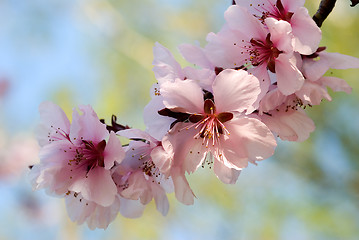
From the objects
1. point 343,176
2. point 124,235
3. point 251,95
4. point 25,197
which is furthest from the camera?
point 25,197

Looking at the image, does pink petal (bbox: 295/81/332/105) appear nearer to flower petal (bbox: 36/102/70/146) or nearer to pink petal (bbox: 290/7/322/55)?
pink petal (bbox: 290/7/322/55)

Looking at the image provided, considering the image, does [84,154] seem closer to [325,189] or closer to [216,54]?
[216,54]

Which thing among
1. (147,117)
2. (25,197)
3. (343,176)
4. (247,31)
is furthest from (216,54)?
(25,197)

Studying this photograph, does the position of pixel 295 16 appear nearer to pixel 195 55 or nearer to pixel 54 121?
pixel 195 55

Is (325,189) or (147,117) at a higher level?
(147,117)

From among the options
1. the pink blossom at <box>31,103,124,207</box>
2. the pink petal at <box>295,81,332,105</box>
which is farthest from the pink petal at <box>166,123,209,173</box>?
the pink petal at <box>295,81,332,105</box>

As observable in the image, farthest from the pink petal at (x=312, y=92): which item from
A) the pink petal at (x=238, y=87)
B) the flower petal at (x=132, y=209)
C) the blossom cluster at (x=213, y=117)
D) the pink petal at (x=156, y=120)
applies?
the flower petal at (x=132, y=209)

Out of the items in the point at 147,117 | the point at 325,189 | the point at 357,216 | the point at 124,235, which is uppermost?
the point at 147,117

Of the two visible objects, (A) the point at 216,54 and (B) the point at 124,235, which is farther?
(B) the point at 124,235

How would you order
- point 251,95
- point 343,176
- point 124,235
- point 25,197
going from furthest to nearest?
1. point 25,197
2. point 124,235
3. point 343,176
4. point 251,95
